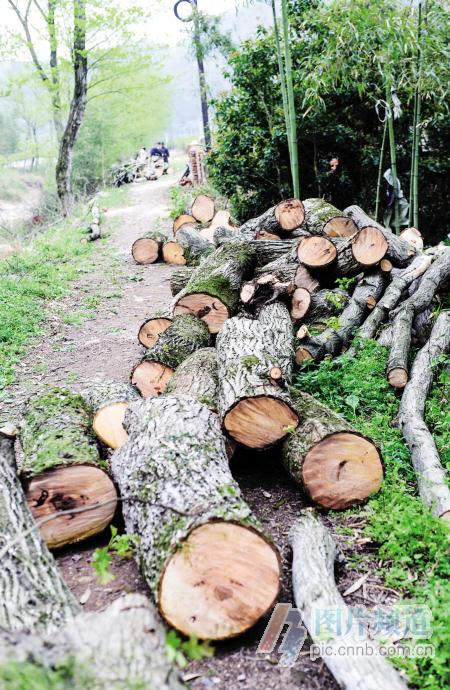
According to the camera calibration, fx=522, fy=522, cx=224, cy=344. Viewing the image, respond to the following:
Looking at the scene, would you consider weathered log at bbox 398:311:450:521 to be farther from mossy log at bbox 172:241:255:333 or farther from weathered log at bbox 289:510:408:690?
mossy log at bbox 172:241:255:333

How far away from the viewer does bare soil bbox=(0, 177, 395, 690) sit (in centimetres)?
219

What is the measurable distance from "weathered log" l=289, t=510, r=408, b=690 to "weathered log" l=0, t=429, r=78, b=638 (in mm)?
1008

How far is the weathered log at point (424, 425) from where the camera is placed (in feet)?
9.77

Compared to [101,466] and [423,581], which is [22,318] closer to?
[101,466]

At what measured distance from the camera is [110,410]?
3717mm

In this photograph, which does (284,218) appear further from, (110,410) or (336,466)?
(336,466)

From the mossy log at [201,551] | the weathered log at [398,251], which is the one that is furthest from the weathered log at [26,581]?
the weathered log at [398,251]

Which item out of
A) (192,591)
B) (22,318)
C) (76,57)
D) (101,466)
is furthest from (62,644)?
(76,57)

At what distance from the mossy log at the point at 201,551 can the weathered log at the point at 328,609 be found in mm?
217

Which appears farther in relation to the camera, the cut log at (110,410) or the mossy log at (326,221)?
the mossy log at (326,221)

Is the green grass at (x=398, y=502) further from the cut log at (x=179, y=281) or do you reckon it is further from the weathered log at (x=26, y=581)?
the cut log at (x=179, y=281)

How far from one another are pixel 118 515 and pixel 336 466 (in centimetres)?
135

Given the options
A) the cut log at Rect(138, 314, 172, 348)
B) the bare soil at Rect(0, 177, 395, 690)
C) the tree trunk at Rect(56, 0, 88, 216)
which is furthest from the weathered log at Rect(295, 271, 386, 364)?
the tree trunk at Rect(56, 0, 88, 216)

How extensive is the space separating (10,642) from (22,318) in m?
5.64
